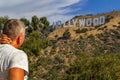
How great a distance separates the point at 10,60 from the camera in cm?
427

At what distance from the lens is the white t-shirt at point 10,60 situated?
166 inches

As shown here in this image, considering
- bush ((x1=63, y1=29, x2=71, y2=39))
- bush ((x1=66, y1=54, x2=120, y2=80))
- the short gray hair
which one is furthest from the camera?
bush ((x1=63, y1=29, x2=71, y2=39))

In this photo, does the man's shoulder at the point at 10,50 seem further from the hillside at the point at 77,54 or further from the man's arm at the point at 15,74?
the hillside at the point at 77,54

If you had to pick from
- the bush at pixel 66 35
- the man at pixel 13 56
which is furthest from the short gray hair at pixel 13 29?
the bush at pixel 66 35

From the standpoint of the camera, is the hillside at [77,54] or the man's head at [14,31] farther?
the hillside at [77,54]

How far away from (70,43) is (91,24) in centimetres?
3430

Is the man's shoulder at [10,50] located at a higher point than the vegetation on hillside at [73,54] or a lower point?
higher

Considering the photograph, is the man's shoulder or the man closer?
the man

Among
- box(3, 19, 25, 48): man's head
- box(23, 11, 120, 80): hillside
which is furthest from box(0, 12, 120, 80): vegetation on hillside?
box(3, 19, 25, 48): man's head

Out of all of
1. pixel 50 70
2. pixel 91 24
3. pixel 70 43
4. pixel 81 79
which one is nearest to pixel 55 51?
pixel 70 43

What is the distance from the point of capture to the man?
417cm

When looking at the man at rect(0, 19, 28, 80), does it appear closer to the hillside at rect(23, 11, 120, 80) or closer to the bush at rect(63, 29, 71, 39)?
the hillside at rect(23, 11, 120, 80)

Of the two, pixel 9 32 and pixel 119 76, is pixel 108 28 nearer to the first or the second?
pixel 119 76

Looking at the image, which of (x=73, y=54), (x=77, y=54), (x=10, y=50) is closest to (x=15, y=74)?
(x=10, y=50)
